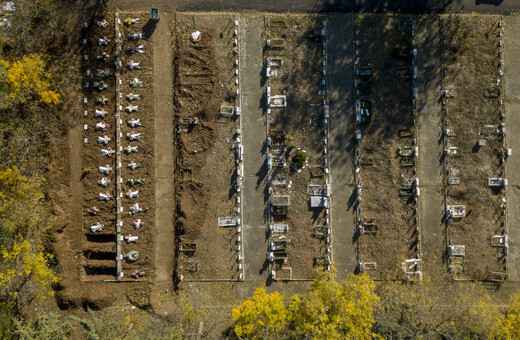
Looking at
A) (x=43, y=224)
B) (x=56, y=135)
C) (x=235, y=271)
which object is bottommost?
(x=235, y=271)

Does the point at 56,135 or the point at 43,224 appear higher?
the point at 56,135

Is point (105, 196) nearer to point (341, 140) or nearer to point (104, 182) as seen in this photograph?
point (104, 182)

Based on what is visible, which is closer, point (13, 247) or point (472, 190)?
point (13, 247)

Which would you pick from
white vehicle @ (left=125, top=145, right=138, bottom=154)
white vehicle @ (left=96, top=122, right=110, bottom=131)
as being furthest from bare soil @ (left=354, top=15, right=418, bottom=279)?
white vehicle @ (left=96, top=122, right=110, bottom=131)

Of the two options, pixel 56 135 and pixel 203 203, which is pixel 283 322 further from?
pixel 56 135

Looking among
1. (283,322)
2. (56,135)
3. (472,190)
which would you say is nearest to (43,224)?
(56,135)
